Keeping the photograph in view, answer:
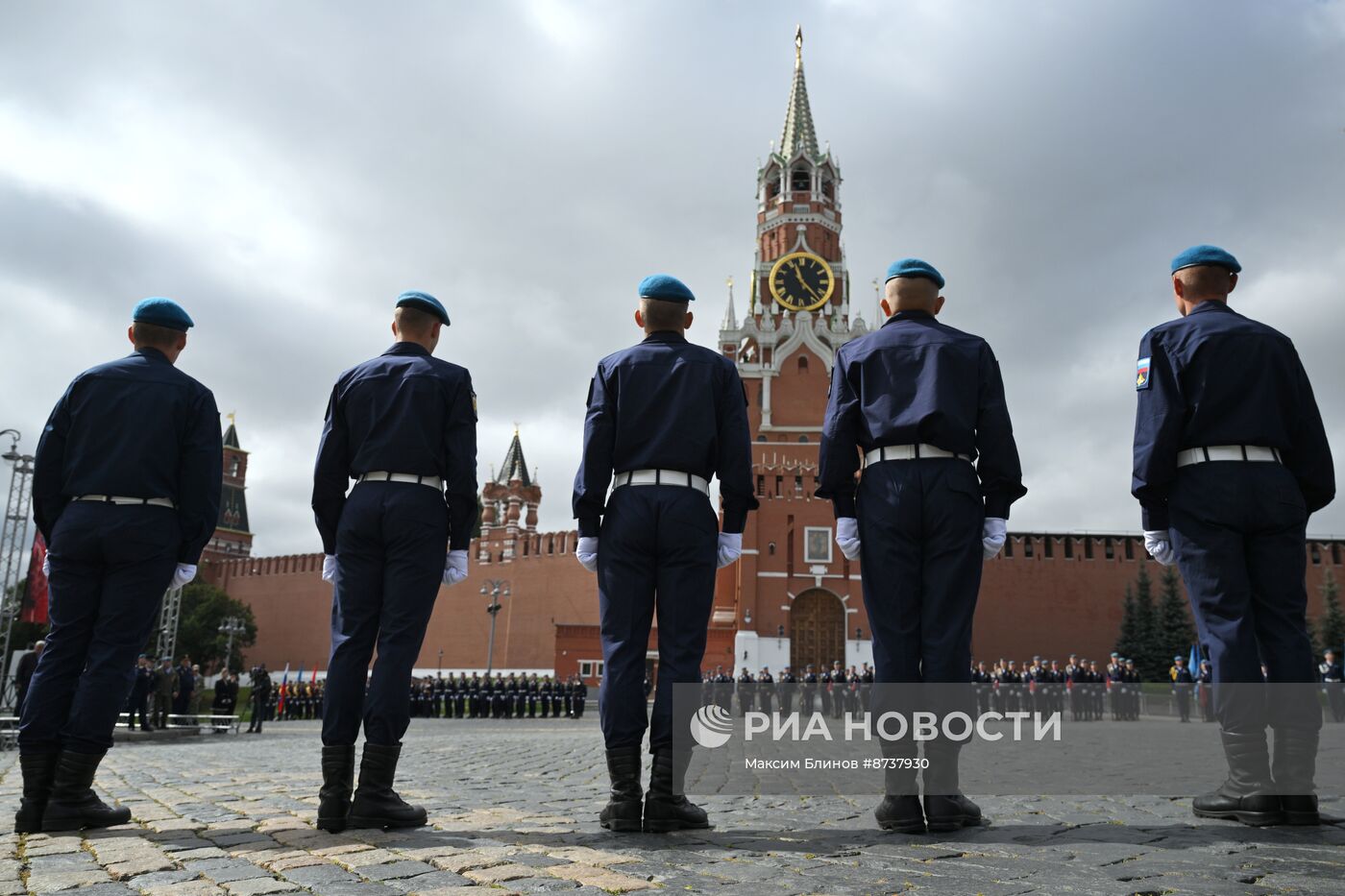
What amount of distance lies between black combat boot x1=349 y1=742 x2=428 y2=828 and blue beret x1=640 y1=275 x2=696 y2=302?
213 centimetres

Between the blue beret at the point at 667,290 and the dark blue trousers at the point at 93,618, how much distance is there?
227 centimetres

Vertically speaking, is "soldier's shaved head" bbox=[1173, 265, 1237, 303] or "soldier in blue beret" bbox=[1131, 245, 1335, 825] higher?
"soldier's shaved head" bbox=[1173, 265, 1237, 303]

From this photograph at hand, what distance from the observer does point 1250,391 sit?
3.68 m

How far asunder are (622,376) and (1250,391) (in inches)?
96.8

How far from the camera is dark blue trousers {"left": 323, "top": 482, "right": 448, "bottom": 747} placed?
3.71 metres

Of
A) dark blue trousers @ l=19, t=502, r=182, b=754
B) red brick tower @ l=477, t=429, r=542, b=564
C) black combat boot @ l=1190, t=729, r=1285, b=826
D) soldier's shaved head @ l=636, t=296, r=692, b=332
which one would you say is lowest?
black combat boot @ l=1190, t=729, r=1285, b=826

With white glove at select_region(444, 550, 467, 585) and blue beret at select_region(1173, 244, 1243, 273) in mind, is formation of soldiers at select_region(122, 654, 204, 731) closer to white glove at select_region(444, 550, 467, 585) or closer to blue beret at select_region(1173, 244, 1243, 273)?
white glove at select_region(444, 550, 467, 585)

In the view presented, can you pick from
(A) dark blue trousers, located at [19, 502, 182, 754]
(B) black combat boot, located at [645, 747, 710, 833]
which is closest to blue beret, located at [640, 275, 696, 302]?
(B) black combat boot, located at [645, 747, 710, 833]

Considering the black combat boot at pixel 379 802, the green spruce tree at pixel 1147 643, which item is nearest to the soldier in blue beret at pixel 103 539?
the black combat boot at pixel 379 802

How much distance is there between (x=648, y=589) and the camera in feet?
12.4

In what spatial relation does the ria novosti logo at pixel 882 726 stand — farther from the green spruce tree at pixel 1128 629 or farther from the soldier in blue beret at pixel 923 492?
the green spruce tree at pixel 1128 629

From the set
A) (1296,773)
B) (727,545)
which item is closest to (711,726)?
(727,545)

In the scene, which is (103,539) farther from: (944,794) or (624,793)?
(944,794)

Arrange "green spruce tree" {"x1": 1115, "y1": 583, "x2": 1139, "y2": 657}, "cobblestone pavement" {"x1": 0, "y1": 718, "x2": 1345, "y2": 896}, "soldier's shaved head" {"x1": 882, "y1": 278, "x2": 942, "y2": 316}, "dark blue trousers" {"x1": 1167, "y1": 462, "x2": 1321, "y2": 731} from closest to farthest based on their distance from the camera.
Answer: "cobblestone pavement" {"x1": 0, "y1": 718, "x2": 1345, "y2": 896} → "dark blue trousers" {"x1": 1167, "y1": 462, "x2": 1321, "y2": 731} → "soldier's shaved head" {"x1": 882, "y1": 278, "x2": 942, "y2": 316} → "green spruce tree" {"x1": 1115, "y1": 583, "x2": 1139, "y2": 657}
